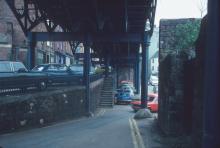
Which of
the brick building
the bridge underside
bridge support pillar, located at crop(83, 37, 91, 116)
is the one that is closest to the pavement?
bridge support pillar, located at crop(83, 37, 91, 116)

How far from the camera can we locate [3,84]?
15906mm

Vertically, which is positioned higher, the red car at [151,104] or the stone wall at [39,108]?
the stone wall at [39,108]

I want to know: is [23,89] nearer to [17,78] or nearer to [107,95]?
[17,78]

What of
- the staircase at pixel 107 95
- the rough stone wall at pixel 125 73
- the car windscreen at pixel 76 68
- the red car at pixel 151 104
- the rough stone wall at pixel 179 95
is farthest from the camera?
the rough stone wall at pixel 125 73

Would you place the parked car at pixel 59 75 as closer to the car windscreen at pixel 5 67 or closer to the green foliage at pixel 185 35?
the car windscreen at pixel 5 67

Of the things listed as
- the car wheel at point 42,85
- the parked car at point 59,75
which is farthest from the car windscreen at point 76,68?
the car wheel at point 42,85

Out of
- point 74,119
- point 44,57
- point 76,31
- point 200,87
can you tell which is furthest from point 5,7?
point 200,87

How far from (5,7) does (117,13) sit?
18455 millimetres

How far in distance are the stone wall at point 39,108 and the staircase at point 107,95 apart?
15.1 metres

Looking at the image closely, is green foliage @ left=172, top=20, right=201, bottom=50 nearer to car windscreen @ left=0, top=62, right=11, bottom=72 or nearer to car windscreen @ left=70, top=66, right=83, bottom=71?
car windscreen @ left=0, top=62, right=11, bottom=72

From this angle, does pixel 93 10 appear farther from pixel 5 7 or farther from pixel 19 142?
pixel 5 7

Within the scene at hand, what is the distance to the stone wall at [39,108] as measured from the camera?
15398mm

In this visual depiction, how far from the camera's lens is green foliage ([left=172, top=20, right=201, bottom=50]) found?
52.0ft

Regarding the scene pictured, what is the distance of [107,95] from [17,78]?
75.9ft
